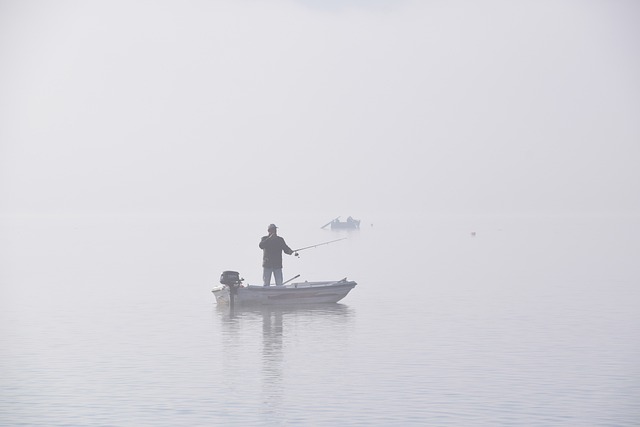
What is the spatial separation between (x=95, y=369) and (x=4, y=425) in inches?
241

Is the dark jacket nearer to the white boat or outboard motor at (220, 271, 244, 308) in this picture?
the white boat

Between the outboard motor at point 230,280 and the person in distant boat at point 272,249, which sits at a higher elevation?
the person in distant boat at point 272,249

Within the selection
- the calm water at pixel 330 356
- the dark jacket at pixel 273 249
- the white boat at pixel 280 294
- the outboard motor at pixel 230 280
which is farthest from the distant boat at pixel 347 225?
the dark jacket at pixel 273 249

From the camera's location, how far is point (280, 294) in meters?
40.1

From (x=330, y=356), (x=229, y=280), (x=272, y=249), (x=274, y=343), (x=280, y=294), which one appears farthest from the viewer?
(x=280, y=294)

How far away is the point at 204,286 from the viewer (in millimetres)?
54625

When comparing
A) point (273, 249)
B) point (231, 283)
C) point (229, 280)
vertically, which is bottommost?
point (231, 283)

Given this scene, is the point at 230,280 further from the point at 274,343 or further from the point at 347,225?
the point at 347,225

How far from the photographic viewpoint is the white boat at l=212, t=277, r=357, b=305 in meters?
40.0

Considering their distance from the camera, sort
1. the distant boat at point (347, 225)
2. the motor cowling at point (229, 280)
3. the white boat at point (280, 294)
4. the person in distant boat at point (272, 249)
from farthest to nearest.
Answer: the distant boat at point (347, 225)
the white boat at point (280, 294)
the motor cowling at point (229, 280)
the person in distant boat at point (272, 249)

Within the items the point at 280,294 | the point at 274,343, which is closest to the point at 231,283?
the point at 280,294

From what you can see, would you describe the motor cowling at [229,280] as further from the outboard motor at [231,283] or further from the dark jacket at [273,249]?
the dark jacket at [273,249]

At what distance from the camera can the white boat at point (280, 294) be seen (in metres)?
40.0

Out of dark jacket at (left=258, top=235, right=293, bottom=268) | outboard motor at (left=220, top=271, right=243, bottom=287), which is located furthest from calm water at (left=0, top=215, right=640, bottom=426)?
dark jacket at (left=258, top=235, right=293, bottom=268)
